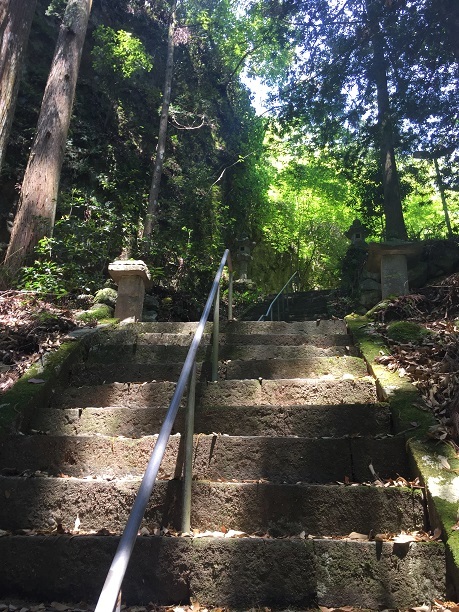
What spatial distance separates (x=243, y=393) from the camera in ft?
11.2

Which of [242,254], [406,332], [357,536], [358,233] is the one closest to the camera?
[357,536]

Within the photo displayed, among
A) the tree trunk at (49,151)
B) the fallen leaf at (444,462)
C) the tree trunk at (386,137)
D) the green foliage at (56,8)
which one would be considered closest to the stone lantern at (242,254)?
the tree trunk at (386,137)

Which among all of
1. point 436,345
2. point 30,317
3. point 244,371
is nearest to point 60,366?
point 30,317

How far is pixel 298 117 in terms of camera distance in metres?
10.6

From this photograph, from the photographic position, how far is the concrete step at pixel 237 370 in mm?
3775

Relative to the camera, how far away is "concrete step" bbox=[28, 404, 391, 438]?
2953 mm

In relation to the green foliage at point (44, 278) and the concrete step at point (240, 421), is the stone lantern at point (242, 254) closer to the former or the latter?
the green foliage at point (44, 278)

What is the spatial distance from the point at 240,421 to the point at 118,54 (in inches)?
391

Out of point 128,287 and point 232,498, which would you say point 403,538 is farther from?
point 128,287

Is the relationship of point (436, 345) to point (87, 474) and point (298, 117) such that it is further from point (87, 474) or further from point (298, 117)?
point (298, 117)

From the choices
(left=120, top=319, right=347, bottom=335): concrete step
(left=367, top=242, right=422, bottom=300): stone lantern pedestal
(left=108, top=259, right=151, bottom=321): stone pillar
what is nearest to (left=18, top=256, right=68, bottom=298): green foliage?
(left=108, top=259, right=151, bottom=321): stone pillar

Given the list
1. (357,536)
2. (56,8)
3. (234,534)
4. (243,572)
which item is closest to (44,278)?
(234,534)

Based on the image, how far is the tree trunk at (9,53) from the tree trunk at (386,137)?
18.3 ft

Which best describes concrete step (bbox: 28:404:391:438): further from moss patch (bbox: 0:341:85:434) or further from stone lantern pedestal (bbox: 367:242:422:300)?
stone lantern pedestal (bbox: 367:242:422:300)
